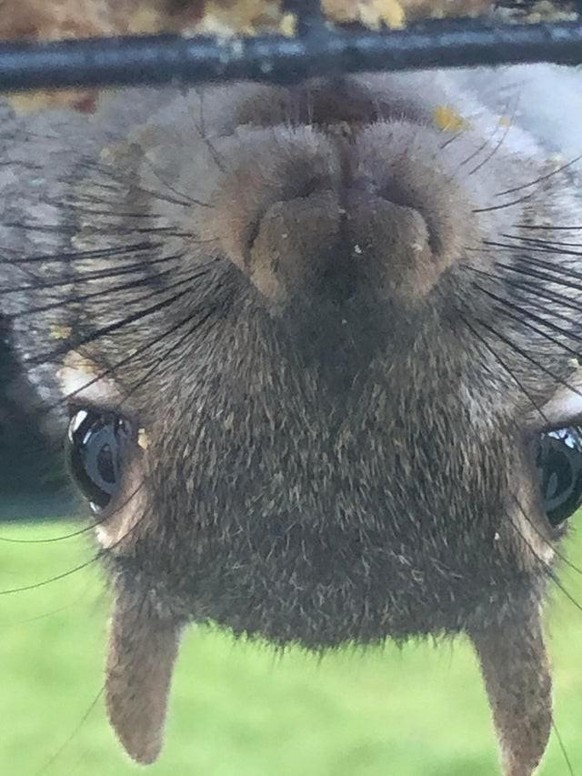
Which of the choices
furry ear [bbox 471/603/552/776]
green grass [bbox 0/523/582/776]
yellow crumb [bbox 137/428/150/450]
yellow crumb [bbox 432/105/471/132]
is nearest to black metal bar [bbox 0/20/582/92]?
yellow crumb [bbox 432/105/471/132]

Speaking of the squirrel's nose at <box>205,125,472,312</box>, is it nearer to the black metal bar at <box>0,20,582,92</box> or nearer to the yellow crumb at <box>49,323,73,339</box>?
the black metal bar at <box>0,20,582,92</box>

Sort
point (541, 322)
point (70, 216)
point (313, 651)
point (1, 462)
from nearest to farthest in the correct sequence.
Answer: point (541, 322) → point (70, 216) → point (313, 651) → point (1, 462)

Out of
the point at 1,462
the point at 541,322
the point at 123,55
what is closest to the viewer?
the point at 123,55

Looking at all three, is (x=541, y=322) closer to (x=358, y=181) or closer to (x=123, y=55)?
(x=358, y=181)

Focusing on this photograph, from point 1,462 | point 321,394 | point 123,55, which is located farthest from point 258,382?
point 1,462

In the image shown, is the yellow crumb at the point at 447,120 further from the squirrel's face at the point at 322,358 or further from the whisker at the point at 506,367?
the whisker at the point at 506,367

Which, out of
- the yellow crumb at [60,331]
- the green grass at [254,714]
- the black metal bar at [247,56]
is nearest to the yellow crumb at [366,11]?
the black metal bar at [247,56]

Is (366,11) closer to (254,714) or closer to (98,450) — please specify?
(98,450)
